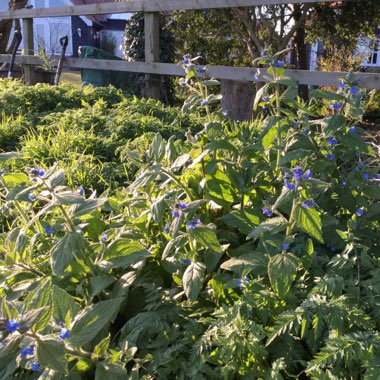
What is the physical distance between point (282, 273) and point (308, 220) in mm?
173

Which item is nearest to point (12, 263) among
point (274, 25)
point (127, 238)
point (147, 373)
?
point (127, 238)

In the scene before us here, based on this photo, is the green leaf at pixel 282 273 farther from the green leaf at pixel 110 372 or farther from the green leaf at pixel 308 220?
the green leaf at pixel 110 372

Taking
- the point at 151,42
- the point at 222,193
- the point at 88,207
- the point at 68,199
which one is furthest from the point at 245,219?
the point at 151,42

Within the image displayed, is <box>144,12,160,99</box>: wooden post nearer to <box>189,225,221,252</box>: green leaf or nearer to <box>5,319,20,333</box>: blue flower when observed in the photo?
<box>189,225,221,252</box>: green leaf

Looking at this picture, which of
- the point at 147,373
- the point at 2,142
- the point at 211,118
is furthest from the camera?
the point at 2,142

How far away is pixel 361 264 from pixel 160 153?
0.76m

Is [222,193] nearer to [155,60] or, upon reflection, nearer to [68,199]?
[68,199]

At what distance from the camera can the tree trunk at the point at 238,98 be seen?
269 inches

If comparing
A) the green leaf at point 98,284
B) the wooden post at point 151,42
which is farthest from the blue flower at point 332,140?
the wooden post at point 151,42

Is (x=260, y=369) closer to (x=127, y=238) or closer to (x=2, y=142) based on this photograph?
(x=127, y=238)

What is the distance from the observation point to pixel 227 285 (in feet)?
5.32

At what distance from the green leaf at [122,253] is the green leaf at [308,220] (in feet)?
1.73

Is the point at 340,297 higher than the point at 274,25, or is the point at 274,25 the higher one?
the point at 274,25

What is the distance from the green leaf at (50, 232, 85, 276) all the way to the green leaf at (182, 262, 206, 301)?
356 mm
